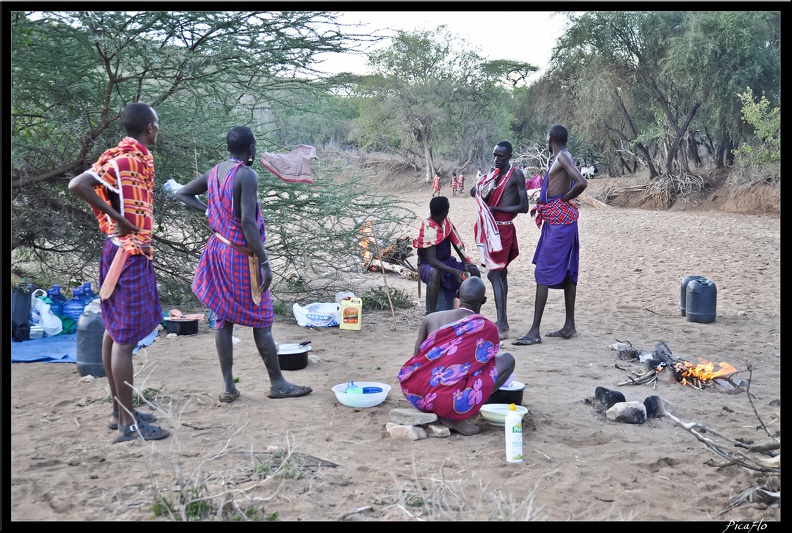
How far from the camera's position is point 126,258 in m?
3.56

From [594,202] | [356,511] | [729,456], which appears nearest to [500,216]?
[729,456]

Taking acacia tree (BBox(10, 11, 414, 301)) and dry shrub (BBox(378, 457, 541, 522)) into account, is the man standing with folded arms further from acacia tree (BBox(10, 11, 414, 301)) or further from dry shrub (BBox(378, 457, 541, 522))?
acacia tree (BBox(10, 11, 414, 301))

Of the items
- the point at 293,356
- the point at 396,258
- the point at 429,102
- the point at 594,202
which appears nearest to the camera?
the point at 293,356

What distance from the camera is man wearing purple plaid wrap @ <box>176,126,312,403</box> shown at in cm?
404

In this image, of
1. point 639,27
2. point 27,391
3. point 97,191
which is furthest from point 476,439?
point 639,27

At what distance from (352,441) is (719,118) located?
19.0 m

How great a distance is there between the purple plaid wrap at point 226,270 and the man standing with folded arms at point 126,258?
0.50 meters

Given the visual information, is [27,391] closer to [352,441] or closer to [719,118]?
[352,441]

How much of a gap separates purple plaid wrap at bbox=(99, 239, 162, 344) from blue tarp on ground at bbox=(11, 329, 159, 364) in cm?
152

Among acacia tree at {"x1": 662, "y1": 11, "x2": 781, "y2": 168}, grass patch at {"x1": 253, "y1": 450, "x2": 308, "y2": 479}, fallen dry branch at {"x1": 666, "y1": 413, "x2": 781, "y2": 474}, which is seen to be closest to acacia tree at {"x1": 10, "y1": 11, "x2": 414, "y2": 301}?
grass patch at {"x1": 253, "y1": 450, "x2": 308, "y2": 479}

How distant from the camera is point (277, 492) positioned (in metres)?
2.90

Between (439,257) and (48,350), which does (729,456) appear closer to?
(439,257)

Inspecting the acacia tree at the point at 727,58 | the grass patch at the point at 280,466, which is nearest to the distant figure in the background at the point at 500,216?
the grass patch at the point at 280,466

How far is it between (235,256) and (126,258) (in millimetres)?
697
